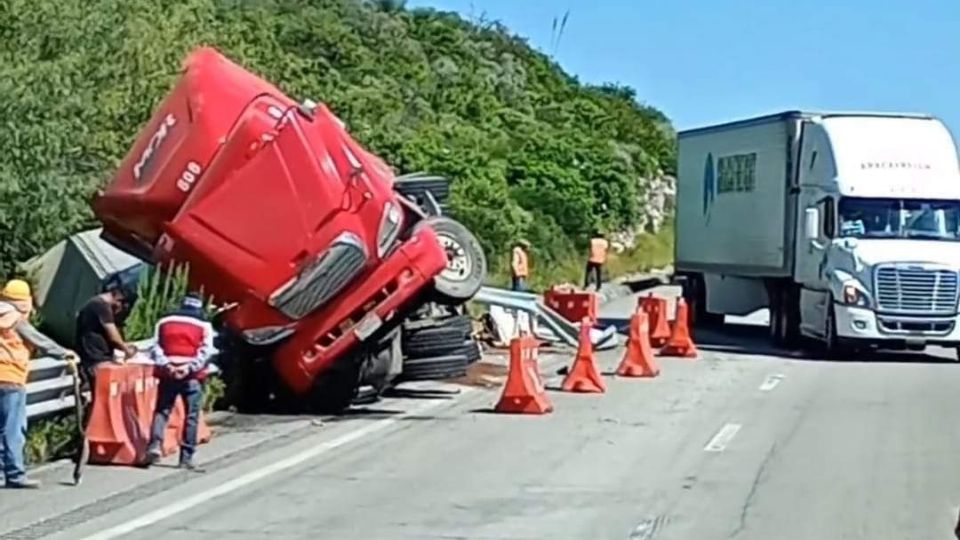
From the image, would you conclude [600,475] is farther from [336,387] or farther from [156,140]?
[156,140]

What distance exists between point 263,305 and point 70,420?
3.52 meters

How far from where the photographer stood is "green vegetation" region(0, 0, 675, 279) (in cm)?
2298

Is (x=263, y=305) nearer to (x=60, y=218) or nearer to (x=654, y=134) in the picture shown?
(x=60, y=218)

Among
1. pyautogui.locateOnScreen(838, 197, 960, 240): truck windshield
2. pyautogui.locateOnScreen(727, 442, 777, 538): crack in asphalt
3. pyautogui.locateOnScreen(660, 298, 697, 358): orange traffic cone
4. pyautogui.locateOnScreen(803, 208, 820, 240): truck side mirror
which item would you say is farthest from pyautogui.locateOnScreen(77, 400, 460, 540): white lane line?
pyautogui.locateOnScreen(803, 208, 820, 240): truck side mirror

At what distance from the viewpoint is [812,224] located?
31.3 m

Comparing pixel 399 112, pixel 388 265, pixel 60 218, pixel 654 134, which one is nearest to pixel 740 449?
pixel 388 265

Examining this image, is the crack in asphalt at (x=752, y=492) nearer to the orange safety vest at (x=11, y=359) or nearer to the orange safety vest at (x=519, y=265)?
the orange safety vest at (x=11, y=359)

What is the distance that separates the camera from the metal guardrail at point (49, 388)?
595 inches

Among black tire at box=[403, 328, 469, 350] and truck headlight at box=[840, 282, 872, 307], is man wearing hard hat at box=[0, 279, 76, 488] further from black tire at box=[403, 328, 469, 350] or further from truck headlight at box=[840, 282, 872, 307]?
truck headlight at box=[840, 282, 872, 307]

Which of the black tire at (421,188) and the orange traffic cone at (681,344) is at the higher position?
the black tire at (421,188)

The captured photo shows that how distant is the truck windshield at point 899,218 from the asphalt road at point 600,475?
717 cm

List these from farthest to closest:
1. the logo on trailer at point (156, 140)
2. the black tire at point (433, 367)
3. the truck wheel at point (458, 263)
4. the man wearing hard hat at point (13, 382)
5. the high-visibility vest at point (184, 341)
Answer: the black tire at point (433, 367), the truck wheel at point (458, 263), the logo on trailer at point (156, 140), the high-visibility vest at point (184, 341), the man wearing hard hat at point (13, 382)

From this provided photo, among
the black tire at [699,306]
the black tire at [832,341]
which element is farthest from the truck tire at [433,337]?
the black tire at [699,306]

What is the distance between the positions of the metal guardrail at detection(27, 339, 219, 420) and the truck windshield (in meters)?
16.9
